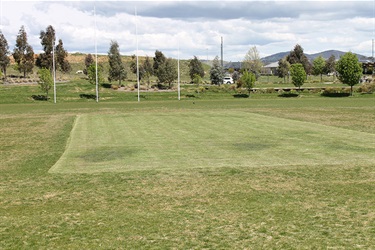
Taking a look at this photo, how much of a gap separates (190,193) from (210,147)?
29.4ft

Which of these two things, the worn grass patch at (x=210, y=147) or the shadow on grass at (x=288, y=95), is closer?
the worn grass patch at (x=210, y=147)

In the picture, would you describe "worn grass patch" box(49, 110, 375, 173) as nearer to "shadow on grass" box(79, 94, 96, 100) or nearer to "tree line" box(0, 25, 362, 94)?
"shadow on grass" box(79, 94, 96, 100)

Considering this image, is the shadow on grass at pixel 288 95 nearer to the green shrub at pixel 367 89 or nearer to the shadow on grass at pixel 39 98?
the green shrub at pixel 367 89

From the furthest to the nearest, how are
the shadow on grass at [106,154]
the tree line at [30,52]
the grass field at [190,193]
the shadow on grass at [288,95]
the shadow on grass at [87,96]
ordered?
the tree line at [30,52]
the shadow on grass at [288,95]
the shadow on grass at [87,96]
the shadow on grass at [106,154]
the grass field at [190,193]

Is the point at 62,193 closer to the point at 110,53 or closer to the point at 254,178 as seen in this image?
the point at 254,178

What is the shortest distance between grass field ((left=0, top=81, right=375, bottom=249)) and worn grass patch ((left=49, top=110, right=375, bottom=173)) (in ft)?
0.18

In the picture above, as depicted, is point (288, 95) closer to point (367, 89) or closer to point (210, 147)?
point (367, 89)

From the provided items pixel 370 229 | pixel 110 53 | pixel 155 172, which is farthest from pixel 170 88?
pixel 370 229

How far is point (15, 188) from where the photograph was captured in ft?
46.5

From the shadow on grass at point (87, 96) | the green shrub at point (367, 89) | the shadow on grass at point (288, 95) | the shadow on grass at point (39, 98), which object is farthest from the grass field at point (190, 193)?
the green shrub at point (367, 89)

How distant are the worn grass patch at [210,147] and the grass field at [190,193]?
0.06 meters

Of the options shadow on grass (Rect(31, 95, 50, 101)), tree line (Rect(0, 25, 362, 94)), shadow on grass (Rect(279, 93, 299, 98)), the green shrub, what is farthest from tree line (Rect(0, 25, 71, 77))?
the green shrub

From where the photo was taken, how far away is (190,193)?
13.1m

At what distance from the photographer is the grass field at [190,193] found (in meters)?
9.30
